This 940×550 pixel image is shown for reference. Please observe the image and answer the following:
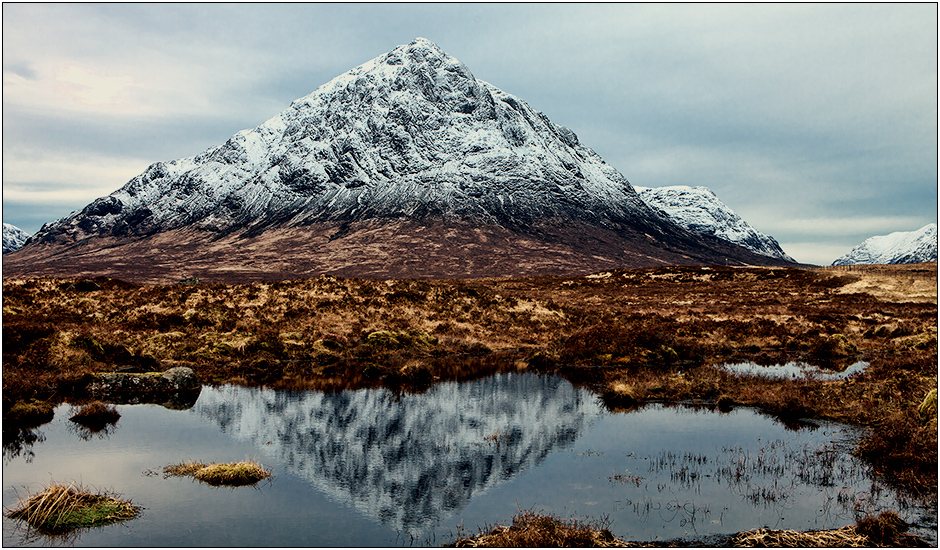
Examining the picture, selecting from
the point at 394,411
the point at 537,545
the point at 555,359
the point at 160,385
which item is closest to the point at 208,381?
the point at 160,385

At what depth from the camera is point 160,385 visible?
95.0ft

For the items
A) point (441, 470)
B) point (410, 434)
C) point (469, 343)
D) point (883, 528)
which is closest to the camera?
point (883, 528)

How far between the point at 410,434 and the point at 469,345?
73.0ft

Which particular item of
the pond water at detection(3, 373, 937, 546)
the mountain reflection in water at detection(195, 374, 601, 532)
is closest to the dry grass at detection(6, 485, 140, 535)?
the pond water at detection(3, 373, 937, 546)

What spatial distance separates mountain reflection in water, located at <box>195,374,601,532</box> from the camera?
16.6 meters

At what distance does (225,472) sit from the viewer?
17297mm

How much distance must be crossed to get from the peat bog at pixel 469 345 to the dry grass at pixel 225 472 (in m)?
7.47

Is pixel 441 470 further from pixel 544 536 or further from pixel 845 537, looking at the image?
pixel 845 537

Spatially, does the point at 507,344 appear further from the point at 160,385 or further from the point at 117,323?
the point at 117,323

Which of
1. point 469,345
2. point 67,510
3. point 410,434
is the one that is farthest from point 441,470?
point 469,345

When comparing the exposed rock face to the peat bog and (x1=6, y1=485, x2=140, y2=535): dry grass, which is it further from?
(x1=6, y1=485, x2=140, y2=535): dry grass

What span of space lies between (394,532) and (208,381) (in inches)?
841

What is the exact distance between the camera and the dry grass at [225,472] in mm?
17141

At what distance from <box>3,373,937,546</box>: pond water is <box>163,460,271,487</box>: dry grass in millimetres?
424
